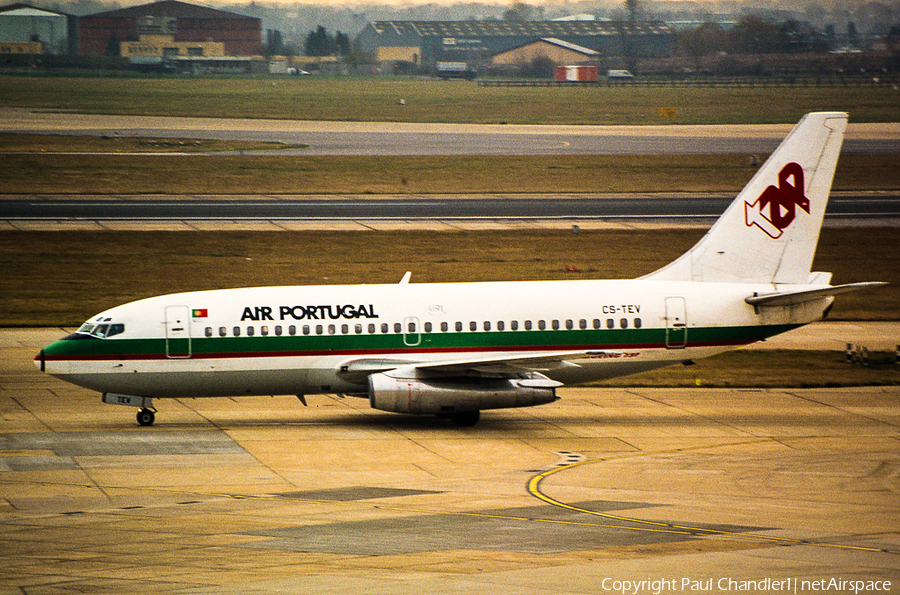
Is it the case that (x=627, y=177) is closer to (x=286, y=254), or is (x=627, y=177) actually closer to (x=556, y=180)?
(x=556, y=180)

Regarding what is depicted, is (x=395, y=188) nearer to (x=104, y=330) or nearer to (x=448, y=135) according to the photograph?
(x=448, y=135)

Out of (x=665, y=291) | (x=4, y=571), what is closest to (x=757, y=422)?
(x=665, y=291)

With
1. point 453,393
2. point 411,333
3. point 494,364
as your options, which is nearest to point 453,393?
point 453,393

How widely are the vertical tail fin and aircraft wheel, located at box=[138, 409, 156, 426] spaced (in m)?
16.8

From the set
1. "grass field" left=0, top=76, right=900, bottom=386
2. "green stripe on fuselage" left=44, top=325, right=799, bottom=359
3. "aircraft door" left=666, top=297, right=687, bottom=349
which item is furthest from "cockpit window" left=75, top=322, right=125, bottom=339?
"aircraft door" left=666, top=297, right=687, bottom=349

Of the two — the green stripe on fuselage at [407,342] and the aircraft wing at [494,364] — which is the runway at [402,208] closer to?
the green stripe on fuselage at [407,342]

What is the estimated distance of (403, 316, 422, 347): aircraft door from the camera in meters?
32.7

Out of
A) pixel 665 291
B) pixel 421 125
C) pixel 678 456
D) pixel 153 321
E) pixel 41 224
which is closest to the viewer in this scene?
pixel 678 456

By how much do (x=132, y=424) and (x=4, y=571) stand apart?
47.2 ft

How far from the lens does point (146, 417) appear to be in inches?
1278

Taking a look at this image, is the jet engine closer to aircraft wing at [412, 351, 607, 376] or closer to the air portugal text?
aircraft wing at [412, 351, 607, 376]

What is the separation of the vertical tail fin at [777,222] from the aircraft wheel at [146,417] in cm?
1682

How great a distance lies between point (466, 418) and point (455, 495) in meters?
8.04

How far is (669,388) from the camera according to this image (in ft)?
127
